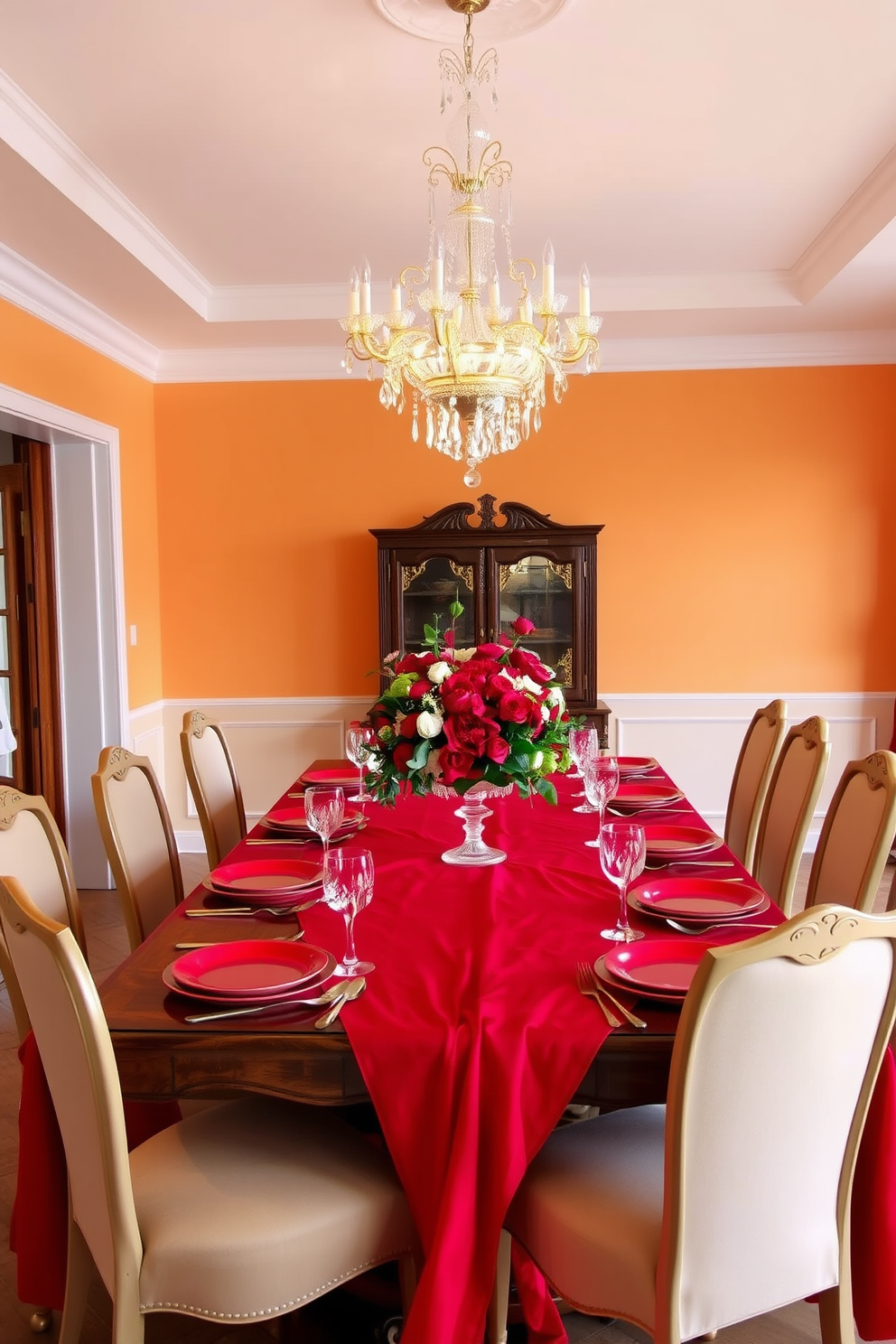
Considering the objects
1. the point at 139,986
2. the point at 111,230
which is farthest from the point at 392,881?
the point at 111,230

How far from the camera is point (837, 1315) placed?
5.05 ft

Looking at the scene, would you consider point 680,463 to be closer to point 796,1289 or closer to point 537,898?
point 537,898

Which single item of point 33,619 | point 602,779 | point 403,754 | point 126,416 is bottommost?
point 602,779

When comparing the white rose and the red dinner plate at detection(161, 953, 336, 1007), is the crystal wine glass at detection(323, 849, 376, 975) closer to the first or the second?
the red dinner plate at detection(161, 953, 336, 1007)

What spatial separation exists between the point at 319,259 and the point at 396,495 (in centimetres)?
136

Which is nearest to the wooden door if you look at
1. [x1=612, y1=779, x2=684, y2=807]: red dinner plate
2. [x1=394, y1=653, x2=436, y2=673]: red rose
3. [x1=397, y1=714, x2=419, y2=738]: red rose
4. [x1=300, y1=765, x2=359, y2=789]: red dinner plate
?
[x1=300, y1=765, x2=359, y2=789]: red dinner plate

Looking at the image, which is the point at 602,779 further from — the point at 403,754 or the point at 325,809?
the point at 325,809

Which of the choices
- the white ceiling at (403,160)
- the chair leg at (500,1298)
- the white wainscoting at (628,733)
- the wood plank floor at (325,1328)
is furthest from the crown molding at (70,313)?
the chair leg at (500,1298)

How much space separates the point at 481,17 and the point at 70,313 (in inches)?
95.4

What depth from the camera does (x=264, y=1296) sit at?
4.94ft

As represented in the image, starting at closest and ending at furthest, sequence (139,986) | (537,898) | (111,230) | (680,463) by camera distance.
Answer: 1. (139,986)
2. (537,898)
3. (111,230)
4. (680,463)

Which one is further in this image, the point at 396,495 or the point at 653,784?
the point at 396,495

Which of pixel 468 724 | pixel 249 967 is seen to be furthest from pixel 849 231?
pixel 249 967

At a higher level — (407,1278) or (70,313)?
(70,313)
